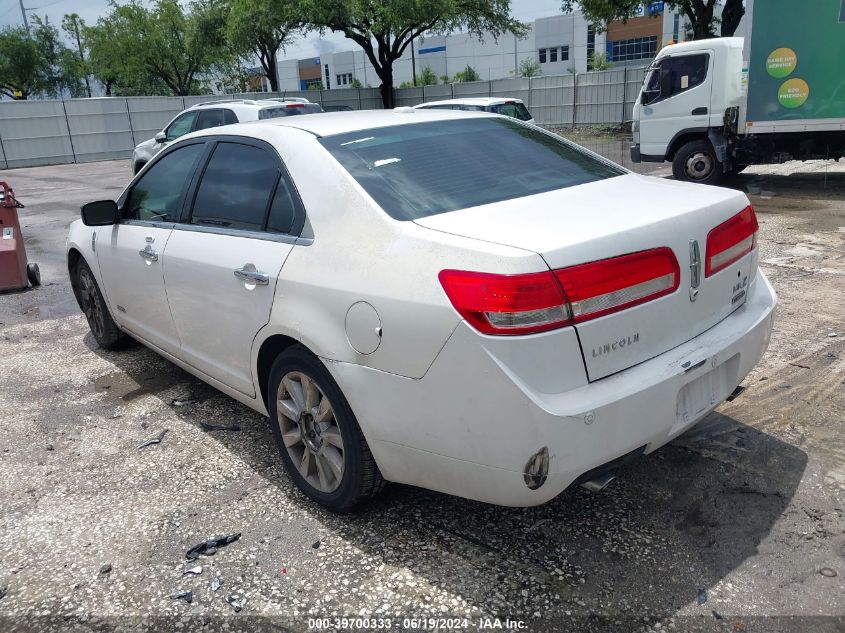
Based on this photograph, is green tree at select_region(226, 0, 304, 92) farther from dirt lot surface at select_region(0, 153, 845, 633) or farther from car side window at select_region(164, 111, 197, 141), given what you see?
dirt lot surface at select_region(0, 153, 845, 633)

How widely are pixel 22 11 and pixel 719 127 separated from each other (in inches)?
2115

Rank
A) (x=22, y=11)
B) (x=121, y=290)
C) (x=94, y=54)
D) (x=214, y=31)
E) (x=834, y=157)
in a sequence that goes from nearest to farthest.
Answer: (x=121, y=290), (x=834, y=157), (x=214, y=31), (x=94, y=54), (x=22, y=11)

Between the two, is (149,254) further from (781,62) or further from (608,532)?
(781,62)

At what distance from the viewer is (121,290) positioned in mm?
4520

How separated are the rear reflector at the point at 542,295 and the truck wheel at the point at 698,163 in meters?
10.9

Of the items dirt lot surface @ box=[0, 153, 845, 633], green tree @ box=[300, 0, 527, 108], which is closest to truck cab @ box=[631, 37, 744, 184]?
dirt lot surface @ box=[0, 153, 845, 633]

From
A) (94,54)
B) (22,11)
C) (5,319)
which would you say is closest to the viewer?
(5,319)

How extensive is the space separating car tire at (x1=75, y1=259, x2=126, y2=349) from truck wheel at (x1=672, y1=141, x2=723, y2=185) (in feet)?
33.7

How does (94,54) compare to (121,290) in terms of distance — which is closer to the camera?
(121,290)

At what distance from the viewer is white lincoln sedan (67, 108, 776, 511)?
2.27 metres

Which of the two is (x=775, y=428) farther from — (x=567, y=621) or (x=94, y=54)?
(x=94, y=54)

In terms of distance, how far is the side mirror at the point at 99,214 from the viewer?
4.33 meters

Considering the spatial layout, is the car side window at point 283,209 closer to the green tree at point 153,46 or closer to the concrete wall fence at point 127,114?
the concrete wall fence at point 127,114

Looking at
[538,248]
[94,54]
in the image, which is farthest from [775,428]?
[94,54]
